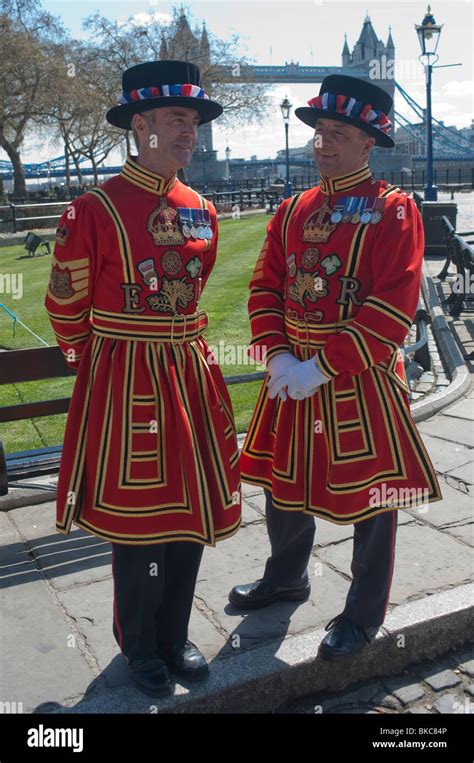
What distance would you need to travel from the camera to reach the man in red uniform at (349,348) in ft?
9.43

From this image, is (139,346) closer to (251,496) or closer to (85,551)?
(85,551)

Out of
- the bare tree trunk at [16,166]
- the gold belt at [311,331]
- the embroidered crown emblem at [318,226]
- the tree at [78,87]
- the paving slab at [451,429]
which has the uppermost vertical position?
the tree at [78,87]

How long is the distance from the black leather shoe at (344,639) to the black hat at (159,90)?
2028mm

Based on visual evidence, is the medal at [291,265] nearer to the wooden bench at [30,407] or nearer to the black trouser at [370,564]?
the black trouser at [370,564]

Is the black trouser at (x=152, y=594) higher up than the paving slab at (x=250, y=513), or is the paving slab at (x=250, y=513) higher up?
the black trouser at (x=152, y=594)

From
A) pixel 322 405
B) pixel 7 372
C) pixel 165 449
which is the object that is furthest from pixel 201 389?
pixel 7 372

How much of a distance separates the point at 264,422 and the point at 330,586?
35.3 inches

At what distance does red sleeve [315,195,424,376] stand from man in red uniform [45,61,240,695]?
53 cm

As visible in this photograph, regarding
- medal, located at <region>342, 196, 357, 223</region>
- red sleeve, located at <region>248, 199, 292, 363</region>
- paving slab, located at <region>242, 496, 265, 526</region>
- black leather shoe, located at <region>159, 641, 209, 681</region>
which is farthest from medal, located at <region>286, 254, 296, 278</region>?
paving slab, located at <region>242, 496, 265, 526</region>

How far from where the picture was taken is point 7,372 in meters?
4.29

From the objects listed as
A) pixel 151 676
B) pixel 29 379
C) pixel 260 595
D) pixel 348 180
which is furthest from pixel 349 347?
pixel 29 379

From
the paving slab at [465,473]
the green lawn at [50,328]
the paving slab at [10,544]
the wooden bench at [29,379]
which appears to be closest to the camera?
the paving slab at [10,544]

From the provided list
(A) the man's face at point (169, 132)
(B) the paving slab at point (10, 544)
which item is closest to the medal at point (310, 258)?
(A) the man's face at point (169, 132)

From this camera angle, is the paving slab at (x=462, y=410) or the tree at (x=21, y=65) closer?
the paving slab at (x=462, y=410)
